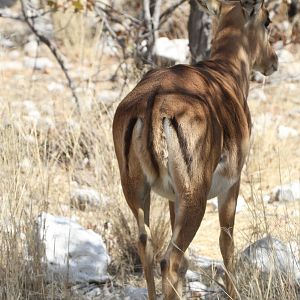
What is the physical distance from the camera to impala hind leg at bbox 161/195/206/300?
11.4 feet

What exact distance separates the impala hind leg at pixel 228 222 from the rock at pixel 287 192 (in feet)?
5.95

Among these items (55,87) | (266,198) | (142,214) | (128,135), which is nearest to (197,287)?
(142,214)

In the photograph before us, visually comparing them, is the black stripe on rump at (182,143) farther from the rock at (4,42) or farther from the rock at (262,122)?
the rock at (262,122)

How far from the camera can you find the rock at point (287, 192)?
6.22 meters

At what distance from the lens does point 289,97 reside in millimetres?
9641

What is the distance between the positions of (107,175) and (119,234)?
0.90 m

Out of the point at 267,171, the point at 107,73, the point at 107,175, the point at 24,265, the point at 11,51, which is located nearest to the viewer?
the point at 24,265

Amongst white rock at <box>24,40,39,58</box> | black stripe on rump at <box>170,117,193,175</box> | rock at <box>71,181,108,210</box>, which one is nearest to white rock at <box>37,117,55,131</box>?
rock at <box>71,181,108,210</box>

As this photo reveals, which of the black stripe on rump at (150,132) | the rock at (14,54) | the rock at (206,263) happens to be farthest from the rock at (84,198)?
the rock at (14,54)

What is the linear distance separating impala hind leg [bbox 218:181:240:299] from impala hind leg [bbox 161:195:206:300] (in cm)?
74

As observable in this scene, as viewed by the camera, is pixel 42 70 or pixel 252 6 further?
pixel 42 70

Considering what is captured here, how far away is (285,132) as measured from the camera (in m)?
8.12

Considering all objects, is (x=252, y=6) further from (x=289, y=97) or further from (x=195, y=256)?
(x=289, y=97)

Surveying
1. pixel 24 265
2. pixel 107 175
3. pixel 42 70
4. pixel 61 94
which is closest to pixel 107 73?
pixel 42 70
